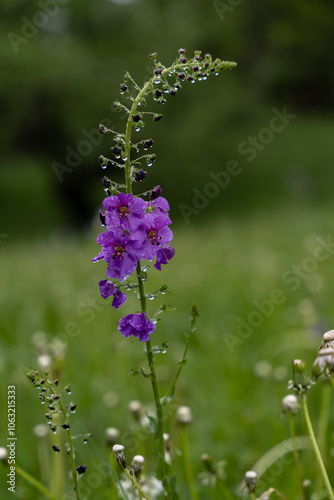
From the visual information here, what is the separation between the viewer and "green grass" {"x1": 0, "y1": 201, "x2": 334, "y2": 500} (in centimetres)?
230

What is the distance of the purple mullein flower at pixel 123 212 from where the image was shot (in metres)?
1.14

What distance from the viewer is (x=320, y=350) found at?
3.66 ft

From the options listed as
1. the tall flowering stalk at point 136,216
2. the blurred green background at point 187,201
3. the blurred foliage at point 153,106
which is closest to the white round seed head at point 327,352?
the tall flowering stalk at point 136,216

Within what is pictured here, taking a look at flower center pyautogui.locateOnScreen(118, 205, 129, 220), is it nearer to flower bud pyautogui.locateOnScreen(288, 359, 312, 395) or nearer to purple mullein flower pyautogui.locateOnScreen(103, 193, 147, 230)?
purple mullein flower pyautogui.locateOnScreen(103, 193, 147, 230)

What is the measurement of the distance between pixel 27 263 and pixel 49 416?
22.0 ft
